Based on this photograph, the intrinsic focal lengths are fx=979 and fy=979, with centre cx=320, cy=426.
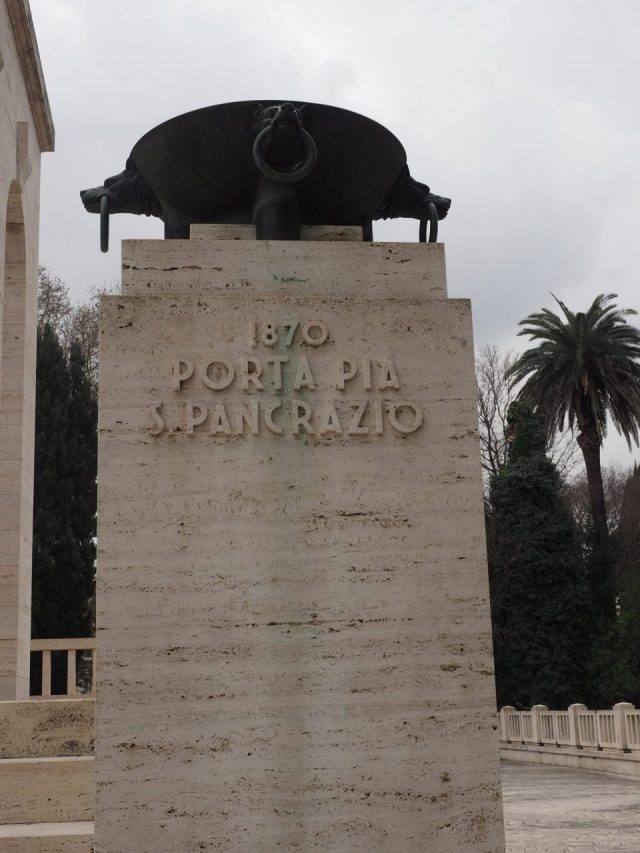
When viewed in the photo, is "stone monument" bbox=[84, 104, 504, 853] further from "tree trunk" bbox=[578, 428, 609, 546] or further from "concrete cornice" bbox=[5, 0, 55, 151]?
"tree trunk" bbox=[578, 428, 609, 546]

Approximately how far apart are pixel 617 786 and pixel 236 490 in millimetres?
16281

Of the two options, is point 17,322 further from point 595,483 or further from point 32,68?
point 595,483

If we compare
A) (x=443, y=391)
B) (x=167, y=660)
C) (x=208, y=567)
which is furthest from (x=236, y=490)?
(x=443, y=391)

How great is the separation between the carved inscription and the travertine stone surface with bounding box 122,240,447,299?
0.28 metres

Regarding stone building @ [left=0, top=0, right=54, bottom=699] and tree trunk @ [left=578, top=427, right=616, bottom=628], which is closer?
stone building @ [left=0, top=0, right=54, bottom=699]

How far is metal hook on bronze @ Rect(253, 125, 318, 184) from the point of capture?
192 inches

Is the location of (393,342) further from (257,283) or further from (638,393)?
(638,393)

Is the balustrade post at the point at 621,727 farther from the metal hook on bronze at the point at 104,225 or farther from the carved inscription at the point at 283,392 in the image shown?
the metal hook on bronze at the point at 104,225

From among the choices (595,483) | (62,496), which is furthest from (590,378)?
(62,496)

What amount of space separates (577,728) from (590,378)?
14743 mm

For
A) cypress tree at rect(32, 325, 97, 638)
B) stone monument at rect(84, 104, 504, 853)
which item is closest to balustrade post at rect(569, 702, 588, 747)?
cypress tree at rect(32, 325, 97, 638)

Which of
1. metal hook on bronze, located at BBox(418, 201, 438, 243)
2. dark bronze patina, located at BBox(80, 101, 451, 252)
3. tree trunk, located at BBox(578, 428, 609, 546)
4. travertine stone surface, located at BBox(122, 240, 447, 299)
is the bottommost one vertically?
travertine stone surface, located at BBox(122, 240, 447, 299)

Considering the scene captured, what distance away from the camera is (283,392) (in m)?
4.57

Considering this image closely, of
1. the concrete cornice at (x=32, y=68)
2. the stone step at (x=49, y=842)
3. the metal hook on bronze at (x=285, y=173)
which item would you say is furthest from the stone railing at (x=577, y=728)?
the metal hook on bronze at (x=285, y=173)
